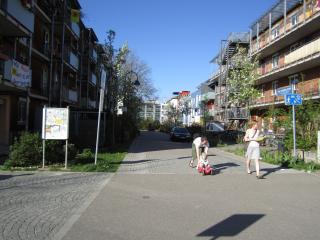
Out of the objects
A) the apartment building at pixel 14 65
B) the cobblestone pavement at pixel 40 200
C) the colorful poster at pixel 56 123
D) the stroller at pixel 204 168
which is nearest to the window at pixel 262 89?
the apartment building at pixel 14 65

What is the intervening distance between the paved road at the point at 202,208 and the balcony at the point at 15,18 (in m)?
10.7

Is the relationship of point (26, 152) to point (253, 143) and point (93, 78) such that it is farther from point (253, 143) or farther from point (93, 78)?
point (93, 78)

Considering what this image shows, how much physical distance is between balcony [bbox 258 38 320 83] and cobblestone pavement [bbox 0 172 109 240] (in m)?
23.4

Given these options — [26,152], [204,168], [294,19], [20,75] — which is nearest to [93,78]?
[294,19]

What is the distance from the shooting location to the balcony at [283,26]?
34.0 metres

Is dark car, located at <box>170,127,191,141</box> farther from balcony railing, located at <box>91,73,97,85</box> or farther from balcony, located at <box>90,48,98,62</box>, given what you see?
balcony, located at <box>90,48,98,62</box>

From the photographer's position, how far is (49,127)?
1470cm

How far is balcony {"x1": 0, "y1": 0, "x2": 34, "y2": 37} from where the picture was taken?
20141mm

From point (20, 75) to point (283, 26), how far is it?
27035 mm

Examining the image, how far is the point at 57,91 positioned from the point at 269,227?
29.2 meters

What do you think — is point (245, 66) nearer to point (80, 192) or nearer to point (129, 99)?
point (129, 99)

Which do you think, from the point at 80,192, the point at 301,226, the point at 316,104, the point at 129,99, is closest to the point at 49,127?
the point at 80,192

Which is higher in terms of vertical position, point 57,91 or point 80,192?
point 57,91

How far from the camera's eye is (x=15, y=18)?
21.1 metres
